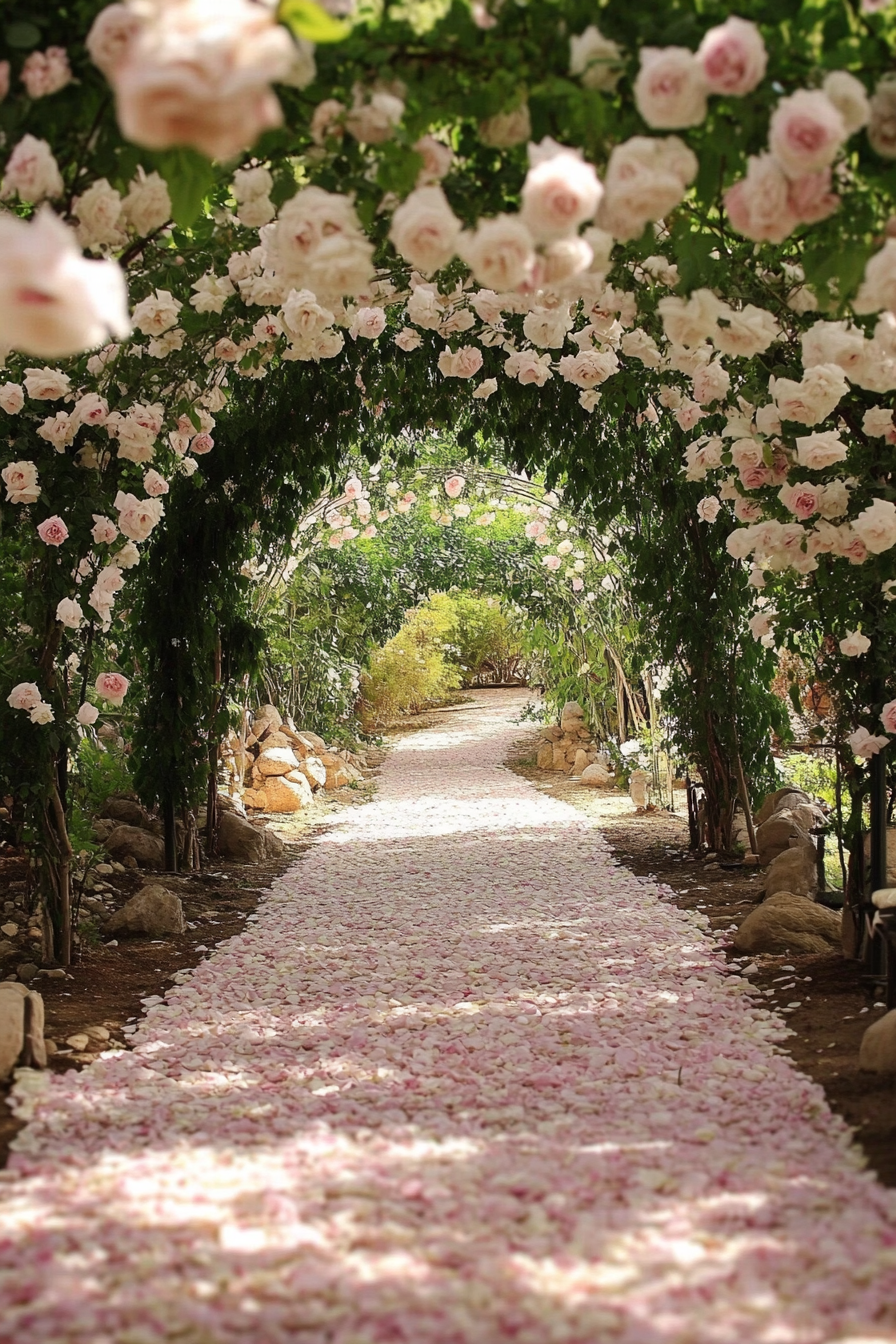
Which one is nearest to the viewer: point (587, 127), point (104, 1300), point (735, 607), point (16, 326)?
point (16, 326)

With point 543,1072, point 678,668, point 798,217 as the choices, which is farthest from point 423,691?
point 798,217

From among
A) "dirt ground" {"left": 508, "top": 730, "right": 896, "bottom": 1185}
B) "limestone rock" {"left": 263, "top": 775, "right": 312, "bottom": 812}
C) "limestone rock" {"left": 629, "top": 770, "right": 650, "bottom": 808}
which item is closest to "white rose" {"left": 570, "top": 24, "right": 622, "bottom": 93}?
"dirt ground" {"left": 508, "top": 730, "right": 896, "bottom": 1185}

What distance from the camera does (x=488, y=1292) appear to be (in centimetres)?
175

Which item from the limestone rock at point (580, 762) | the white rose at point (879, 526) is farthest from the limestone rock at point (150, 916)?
the limestone rock at point (580, 762)

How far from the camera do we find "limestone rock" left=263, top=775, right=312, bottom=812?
8703 millimetres

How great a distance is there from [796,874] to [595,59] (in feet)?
11.7

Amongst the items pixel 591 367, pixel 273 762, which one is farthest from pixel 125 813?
pixel 591 367

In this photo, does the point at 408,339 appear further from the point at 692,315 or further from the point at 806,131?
the point at 806,131

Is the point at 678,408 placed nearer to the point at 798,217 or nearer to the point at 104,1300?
the point at 798,217

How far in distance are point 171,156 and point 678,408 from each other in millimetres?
2763

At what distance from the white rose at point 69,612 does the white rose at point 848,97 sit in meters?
2.76

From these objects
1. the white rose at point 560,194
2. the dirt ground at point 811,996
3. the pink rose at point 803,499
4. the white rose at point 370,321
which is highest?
the white rose at point 370,321

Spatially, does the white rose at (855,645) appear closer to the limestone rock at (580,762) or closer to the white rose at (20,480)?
the white rose at (20,480)

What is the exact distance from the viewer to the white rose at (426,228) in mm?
1780
